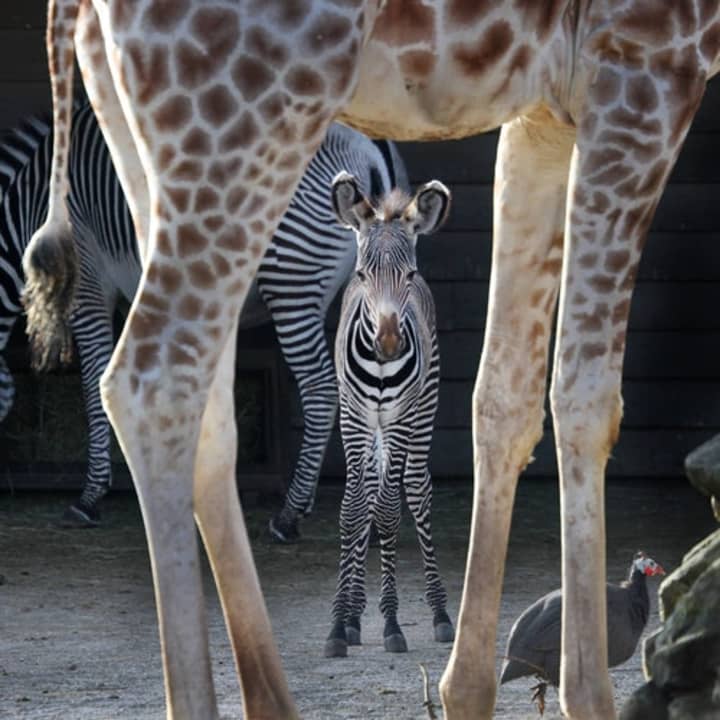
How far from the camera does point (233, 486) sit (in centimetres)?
378

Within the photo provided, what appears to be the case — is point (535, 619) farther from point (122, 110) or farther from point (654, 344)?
point (654, 344)

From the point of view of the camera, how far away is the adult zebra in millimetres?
8562

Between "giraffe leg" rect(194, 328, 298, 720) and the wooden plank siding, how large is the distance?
602cm

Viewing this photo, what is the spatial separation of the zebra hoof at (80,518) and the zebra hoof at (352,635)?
3127mm

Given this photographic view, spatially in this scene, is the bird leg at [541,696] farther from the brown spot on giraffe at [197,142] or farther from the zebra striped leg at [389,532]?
the brown spot on giraffe at [197,142]

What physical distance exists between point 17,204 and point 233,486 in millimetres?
5890

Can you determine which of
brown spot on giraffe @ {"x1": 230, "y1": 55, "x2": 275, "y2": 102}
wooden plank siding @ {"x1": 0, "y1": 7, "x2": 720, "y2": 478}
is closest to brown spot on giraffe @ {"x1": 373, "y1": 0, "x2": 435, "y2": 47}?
brown spot on giraffe @ {"x1": 230, "y1": 55, "x2": 275, "y2": 102}

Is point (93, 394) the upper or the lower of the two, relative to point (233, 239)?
lower

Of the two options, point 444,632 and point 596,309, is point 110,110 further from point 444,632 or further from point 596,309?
point 444,632

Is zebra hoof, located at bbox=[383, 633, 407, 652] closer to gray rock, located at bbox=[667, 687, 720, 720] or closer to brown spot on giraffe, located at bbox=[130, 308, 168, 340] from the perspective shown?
gray rock, located at bbox=[667, 687, 720, 720]

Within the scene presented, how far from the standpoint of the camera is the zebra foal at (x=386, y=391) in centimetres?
628

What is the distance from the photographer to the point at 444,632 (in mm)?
6141

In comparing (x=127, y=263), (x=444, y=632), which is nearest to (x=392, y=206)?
(x=444, y=632)

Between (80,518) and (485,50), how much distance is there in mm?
A: 5808
